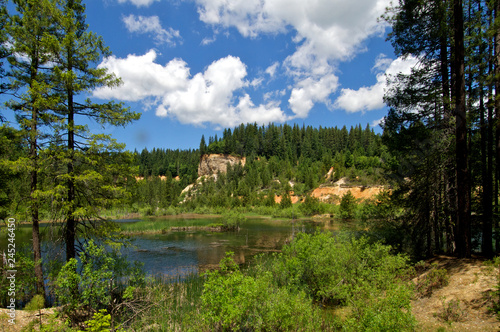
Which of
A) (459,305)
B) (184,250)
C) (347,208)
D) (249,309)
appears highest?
(249,309)

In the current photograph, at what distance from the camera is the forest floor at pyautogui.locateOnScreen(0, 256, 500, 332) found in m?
6.87

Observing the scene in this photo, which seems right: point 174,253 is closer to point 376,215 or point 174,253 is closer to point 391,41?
point 376,215

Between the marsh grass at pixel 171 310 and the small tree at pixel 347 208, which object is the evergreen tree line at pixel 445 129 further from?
the small tree at pixel 347 208

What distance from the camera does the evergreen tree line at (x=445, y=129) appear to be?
10281 mm

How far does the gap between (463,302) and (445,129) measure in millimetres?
6697

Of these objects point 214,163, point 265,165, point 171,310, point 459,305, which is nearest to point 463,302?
point 459,305

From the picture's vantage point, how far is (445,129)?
11188mm

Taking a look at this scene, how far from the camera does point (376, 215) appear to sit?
14680mm

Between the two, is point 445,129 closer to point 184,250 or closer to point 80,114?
point 80,114

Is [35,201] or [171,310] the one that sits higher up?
[35,201]

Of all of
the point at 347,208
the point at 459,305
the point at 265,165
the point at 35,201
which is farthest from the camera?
the point at 265,165

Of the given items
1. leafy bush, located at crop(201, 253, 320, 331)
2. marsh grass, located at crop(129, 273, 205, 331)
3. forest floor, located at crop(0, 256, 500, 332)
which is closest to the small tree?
forest floor, located at crop(0, 256, 500, 332)

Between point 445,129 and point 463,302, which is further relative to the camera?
point 445,129

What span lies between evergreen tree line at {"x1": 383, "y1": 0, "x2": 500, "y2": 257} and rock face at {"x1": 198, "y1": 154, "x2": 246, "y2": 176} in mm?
110107
